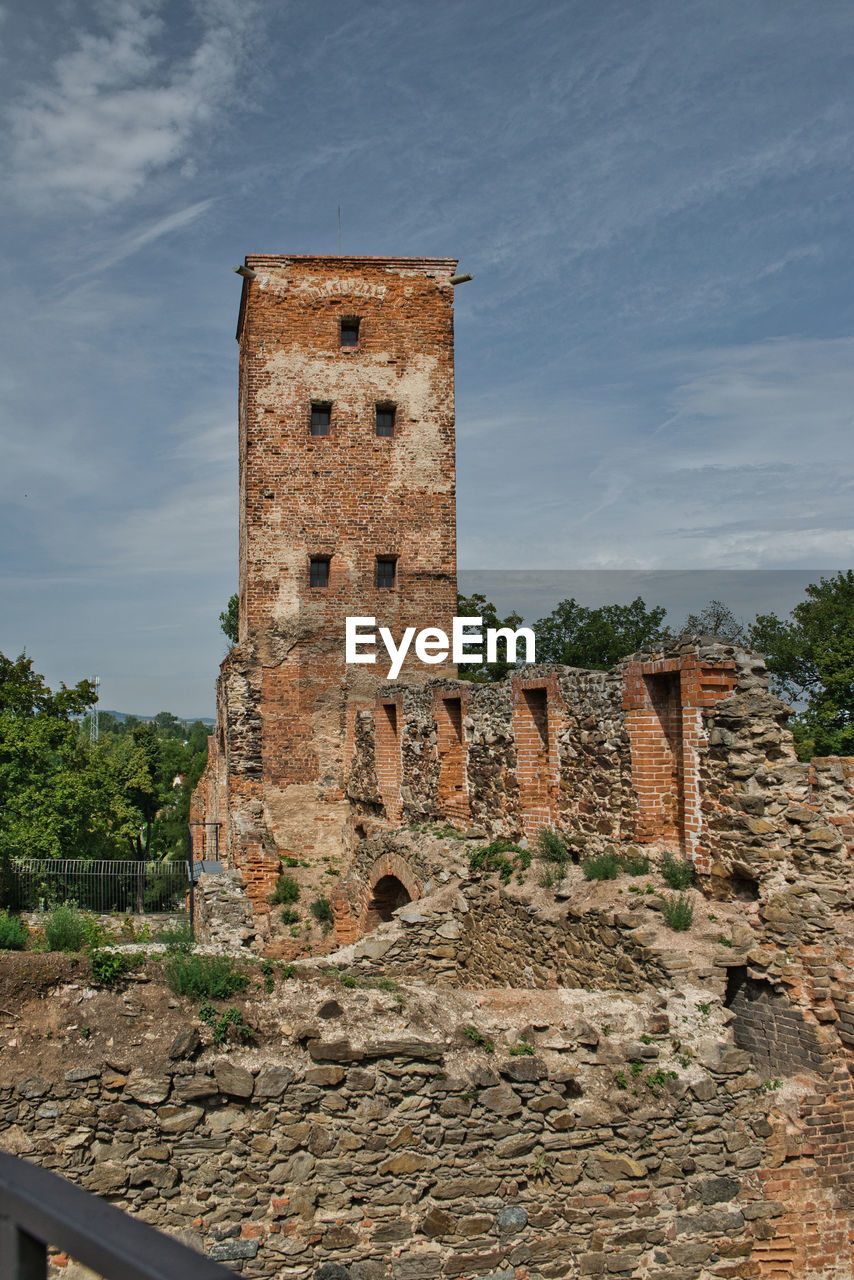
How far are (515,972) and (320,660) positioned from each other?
10.4 meters

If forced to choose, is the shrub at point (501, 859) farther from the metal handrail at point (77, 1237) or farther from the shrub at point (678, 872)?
the metal handrail at point (77, 1237)

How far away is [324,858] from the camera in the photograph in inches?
709

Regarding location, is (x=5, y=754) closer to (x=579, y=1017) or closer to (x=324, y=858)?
(x=324, y=858)

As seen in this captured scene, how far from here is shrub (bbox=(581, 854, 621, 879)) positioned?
791 centimetres

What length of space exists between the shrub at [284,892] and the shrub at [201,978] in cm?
1149

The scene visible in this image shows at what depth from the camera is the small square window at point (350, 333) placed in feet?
63.3

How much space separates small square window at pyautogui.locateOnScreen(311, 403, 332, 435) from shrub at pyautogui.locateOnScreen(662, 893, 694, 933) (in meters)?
14.0

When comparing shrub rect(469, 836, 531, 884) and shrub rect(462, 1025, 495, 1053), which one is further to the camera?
shrub rect(469, 836, 531, 884)

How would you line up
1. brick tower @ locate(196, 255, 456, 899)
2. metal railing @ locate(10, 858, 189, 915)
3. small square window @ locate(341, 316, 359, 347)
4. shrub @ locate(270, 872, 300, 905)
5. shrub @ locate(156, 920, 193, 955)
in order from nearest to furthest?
shrub @ locate(156, 920, 193, 955), shrub @ locate(270, 872, 300, 905), brick tower @ locate(196, 255, 456, 899), small square window @ locate(341, 316, 359, 347), metal railing @ locate(10, 858, 189, 915)

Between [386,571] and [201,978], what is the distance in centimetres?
1402

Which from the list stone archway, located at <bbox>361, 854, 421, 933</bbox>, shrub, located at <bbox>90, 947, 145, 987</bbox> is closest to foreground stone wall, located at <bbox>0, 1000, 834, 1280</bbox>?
shrub, located at <bbox>90, 947, 145, 987</bbox>

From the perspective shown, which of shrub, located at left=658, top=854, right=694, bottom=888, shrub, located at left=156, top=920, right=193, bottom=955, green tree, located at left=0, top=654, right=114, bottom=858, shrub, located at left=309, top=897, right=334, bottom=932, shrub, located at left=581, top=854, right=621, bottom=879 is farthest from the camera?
green tree, located at left=0, top=654, right=114, bottom=858

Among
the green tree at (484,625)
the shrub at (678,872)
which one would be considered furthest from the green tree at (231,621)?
the shrub at (678,872)

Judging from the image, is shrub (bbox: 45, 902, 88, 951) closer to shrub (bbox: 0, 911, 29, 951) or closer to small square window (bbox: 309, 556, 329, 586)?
shrub (bbox: 0, 911, 29, 951)
